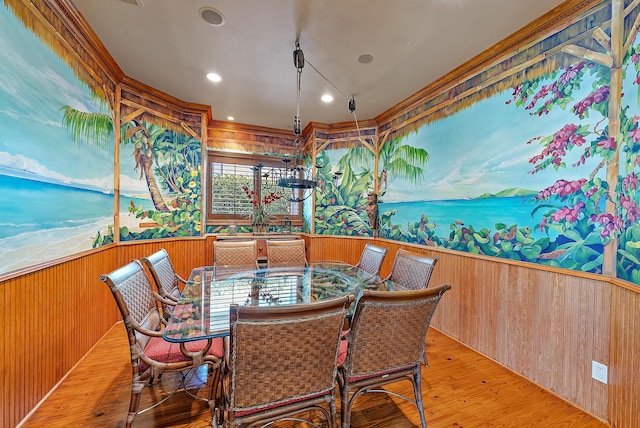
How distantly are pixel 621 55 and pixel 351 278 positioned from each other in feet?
8.02

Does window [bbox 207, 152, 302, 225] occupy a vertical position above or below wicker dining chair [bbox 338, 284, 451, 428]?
above

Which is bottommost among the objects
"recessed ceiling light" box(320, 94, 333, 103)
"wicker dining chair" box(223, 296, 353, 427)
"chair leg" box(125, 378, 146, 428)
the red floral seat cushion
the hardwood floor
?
the hardwood floor

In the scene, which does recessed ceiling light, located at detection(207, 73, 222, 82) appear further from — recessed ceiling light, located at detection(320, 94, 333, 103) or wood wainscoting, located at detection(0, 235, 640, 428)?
wood wainscoting, located at detection(0, 235, 640, 428)

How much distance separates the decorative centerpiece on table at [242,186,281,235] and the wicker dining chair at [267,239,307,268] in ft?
4.88

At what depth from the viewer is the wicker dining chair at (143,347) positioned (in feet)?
4.62

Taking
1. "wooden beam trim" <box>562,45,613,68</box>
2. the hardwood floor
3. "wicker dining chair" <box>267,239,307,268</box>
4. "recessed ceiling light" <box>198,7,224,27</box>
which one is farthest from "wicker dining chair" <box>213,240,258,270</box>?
"wooden beam trim" <box>562,45,613,68</box>

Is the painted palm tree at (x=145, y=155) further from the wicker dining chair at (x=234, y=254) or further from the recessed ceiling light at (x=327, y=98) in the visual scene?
the recessed ceiling light at (x=327, y=98)

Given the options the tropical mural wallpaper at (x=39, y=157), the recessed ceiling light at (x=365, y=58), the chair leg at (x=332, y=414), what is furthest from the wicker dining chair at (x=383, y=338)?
the recessed ceiling light at (x=365, y=58)

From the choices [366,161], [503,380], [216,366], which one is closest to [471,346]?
[503,380]

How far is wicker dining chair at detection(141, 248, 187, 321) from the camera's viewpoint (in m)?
2.00

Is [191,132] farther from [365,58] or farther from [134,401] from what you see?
[134,401]

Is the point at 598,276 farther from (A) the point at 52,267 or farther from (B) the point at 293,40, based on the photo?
(A) the point at 52,267

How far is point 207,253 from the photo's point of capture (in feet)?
13.3

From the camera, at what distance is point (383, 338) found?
139 cm
